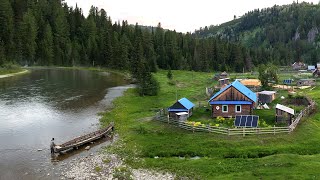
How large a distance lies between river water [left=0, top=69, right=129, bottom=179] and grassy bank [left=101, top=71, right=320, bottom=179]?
864 cm

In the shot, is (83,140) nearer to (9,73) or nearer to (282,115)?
(282,115)

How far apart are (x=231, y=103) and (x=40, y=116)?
1274 inches

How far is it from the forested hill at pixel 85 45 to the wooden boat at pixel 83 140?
313ft

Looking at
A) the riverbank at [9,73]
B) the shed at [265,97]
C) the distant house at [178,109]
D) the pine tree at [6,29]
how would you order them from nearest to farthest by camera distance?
the distant house at [178,109] → the shed at [265,97] → the riverbank at [9,73] → the pine tree at [6,29]

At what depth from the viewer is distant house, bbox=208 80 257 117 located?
2151 inches

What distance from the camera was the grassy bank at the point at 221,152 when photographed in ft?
113

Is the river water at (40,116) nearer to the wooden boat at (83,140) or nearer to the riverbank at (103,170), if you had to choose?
the wooden boat at (83,140)

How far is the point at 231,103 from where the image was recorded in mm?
54500

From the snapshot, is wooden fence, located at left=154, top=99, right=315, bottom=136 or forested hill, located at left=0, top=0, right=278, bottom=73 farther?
forested hill, located at left=0, top=0, right=278, bottom=73

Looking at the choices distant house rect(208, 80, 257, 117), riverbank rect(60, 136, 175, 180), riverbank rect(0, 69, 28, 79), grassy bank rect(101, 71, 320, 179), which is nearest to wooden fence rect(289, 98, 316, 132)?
grassy bank rect(101, 71, 320, 179)

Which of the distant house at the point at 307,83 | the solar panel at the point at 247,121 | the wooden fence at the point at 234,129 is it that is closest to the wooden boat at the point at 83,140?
→ the wooden fence at the point at 234,129

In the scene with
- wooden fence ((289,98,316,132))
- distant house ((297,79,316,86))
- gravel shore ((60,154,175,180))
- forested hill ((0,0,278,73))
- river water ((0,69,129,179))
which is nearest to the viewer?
gravel shore ((60,154,175,180))

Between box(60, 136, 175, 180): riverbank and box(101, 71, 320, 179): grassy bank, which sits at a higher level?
box(101, 71, 320, 179): grassy bank

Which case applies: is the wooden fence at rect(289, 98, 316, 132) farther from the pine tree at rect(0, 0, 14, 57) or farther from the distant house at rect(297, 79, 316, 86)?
the pine tree at rect(0, 0, 14, 57)
